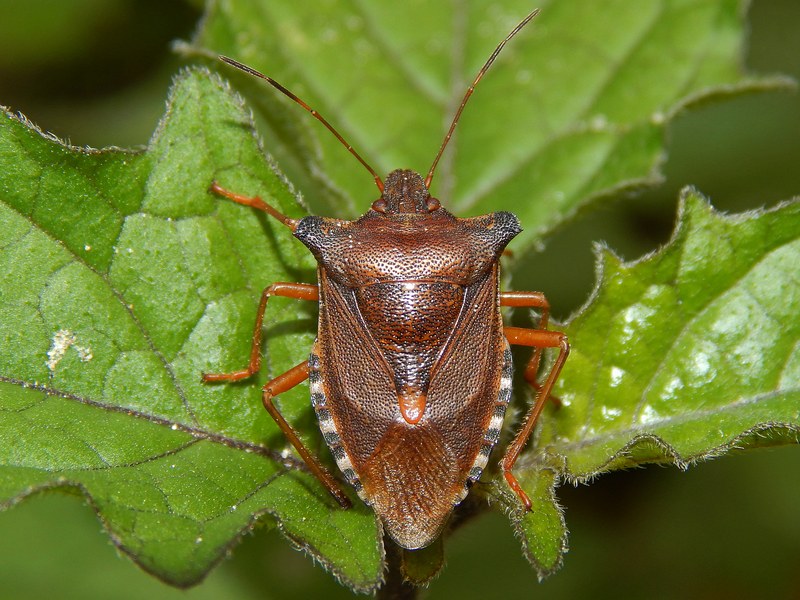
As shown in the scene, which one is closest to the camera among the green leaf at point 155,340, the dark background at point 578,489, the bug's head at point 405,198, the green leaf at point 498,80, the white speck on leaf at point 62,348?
the green leaf at point 155,340

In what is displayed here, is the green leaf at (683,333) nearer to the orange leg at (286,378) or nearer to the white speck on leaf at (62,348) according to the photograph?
Result: the orange leg at (286,378)

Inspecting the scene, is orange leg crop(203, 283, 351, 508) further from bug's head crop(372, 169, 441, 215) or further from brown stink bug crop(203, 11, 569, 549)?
bug's head crop(372, 169, 441, 215)

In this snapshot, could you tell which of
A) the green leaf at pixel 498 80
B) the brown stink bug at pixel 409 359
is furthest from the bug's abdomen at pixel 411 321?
the green leaf at pixel 498 80

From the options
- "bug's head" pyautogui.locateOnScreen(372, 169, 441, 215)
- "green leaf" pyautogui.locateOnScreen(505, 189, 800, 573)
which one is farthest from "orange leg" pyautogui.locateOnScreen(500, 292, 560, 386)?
"bug's head" pyautogui.locateOnScreen(372, 169, 441, 215)

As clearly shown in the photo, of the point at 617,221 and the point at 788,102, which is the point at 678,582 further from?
the point at 788,102

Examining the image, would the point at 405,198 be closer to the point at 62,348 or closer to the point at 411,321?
the point at 411,321
